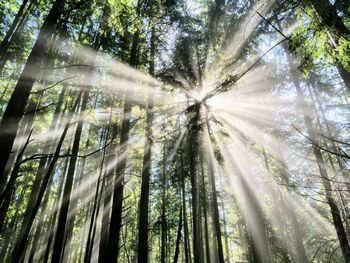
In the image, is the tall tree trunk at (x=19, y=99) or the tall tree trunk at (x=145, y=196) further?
the tall tree trunk at (x=145, y=196)

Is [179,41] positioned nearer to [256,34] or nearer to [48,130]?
[256,34]

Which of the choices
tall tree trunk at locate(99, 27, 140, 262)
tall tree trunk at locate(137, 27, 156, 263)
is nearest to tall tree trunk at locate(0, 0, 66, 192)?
tall tree trunk at locate(99, 27, 140, 262)

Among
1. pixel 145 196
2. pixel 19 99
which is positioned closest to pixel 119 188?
pixel 145 196

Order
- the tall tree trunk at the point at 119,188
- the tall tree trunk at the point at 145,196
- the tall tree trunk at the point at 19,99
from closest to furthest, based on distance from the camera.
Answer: the tall tree trunk at the point at 19,99
the tall tree trunk at the point at 119,188
the tall tree trunk at the point at 145,196

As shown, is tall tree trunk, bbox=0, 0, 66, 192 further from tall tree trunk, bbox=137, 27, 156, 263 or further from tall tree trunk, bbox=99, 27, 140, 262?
tall tree trunk, bbox=137, 27, 156, 263

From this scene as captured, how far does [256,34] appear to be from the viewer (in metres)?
11.1

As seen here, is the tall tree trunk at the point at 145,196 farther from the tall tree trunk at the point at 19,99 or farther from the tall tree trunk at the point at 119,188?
the tall tree trunk at the point at 19,99

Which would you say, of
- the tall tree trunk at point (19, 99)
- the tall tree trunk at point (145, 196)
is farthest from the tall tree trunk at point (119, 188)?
the tall tree trunk at point (19, 99)

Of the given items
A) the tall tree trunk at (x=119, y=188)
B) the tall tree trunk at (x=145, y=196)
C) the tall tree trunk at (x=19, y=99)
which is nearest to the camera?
the tall tree trunk at (x=19, y=99)

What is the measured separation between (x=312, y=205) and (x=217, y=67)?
52.5ft

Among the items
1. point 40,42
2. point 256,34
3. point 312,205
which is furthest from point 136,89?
point 312,205

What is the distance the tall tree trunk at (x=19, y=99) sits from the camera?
3.36 m

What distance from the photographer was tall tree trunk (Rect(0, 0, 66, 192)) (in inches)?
132

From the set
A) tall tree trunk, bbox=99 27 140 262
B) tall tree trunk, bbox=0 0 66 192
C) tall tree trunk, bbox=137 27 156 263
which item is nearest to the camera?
tall tree trunk, bbox=0 0 66 192
